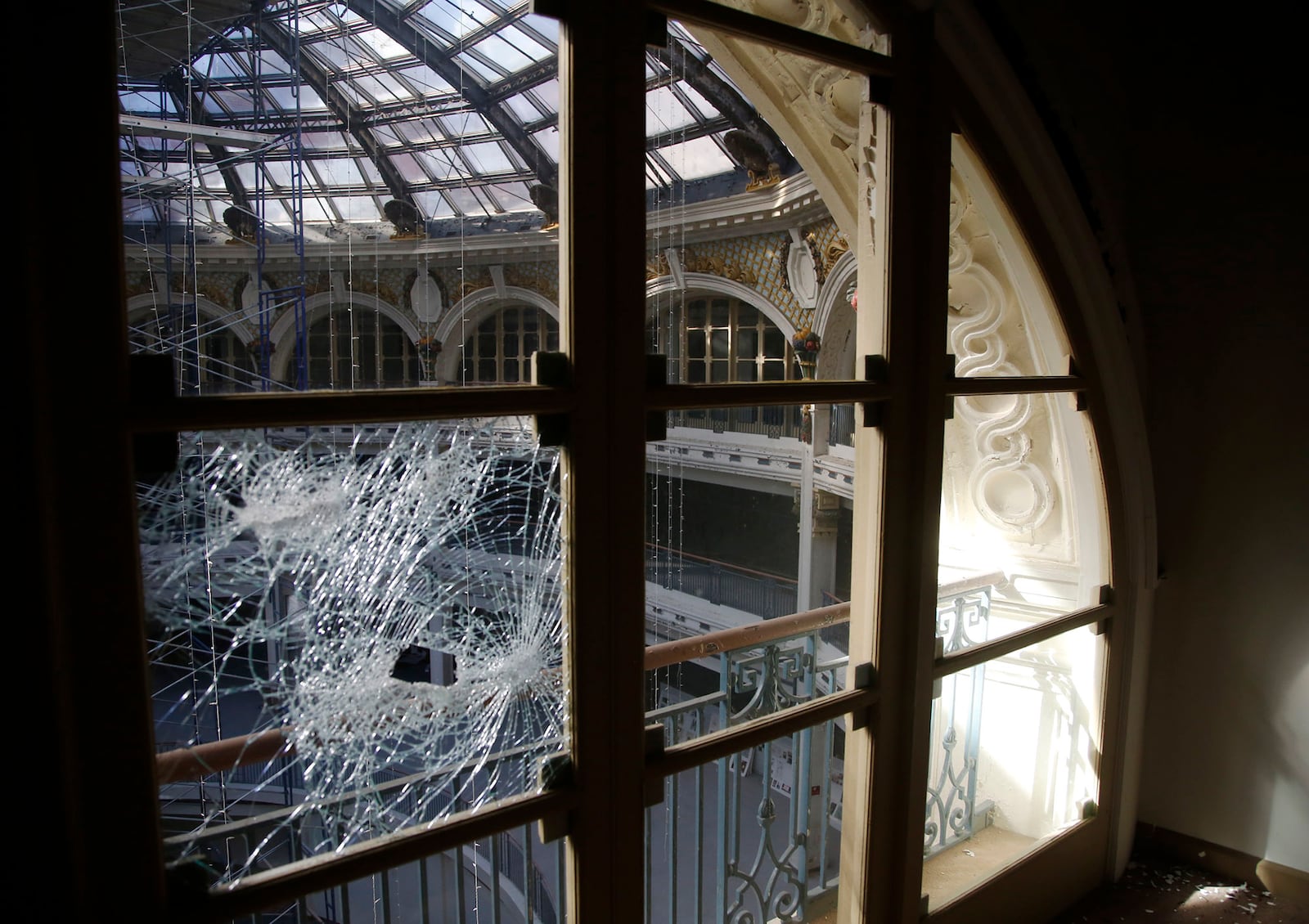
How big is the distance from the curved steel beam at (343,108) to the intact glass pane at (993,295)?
3.09ft

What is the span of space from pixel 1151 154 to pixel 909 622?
3.96ft

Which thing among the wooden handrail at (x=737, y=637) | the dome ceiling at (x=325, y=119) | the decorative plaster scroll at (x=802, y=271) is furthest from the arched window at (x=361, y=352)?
the decorative plaster scroll at (x=802, y=271)

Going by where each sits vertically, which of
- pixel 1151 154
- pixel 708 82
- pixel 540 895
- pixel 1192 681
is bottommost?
pixel 540 895

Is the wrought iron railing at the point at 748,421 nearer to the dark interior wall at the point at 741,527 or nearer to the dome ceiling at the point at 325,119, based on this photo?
the dark interior wall at the point at 741,527

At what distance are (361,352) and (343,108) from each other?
1.35ft

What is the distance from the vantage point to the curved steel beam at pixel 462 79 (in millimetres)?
1137

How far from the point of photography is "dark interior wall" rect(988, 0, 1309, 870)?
171 centimetres

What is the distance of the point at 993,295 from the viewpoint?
5.73 feet

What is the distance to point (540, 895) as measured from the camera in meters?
4.34

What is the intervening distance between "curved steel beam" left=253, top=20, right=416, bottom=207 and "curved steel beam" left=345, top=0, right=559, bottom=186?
95 mm

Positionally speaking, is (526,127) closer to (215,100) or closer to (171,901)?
(215,100)

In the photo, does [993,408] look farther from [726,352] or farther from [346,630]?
[726,352]

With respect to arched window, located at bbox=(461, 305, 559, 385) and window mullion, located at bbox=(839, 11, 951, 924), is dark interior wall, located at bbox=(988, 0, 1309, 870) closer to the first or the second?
window mullion, located at bbox=(839, 11, 951, 924)

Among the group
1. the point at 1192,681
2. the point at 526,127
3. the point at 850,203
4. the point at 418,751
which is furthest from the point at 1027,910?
the point at 526,127
